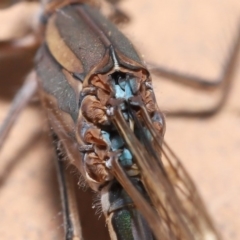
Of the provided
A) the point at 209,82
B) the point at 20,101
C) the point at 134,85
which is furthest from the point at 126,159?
the point at 209,82

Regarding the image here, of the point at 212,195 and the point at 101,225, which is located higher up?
the point at 101,225

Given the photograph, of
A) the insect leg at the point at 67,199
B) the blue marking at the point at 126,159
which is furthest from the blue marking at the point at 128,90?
the insect leg at the point at 67,199

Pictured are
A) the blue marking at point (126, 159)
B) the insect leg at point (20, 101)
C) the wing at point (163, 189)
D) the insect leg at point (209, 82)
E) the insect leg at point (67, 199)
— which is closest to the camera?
the wing at point (163, 189)

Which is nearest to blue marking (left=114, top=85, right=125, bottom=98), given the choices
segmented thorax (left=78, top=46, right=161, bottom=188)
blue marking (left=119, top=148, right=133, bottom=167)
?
segmented thorax (left=78, top=46, right=161, bottom=188)

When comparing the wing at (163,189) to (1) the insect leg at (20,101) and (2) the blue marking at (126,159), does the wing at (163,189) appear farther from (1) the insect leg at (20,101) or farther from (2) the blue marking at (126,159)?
(1) the insect leg at (20,101)

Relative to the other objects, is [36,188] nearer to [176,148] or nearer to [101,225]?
[101,225]

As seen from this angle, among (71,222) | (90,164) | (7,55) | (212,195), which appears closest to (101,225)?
(71,222)

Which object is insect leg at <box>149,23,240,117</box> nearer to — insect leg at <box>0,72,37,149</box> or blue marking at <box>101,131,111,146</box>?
insect leg at <box>0,72,37,149</box>
